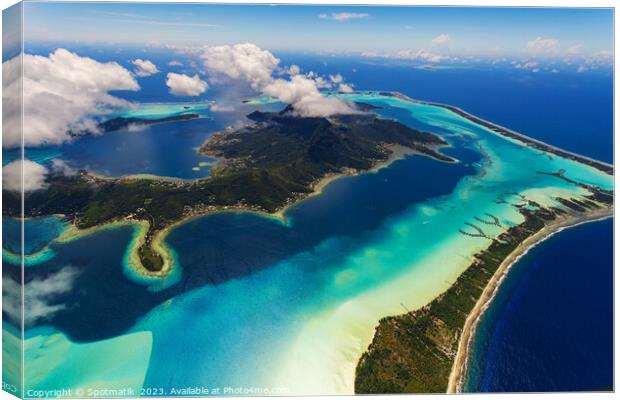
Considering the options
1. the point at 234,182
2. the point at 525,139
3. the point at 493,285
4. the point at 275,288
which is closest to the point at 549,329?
the point at 493,285

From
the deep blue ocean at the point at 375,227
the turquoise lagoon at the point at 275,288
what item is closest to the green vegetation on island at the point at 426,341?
the turquoise lagoon at the point at 275,288

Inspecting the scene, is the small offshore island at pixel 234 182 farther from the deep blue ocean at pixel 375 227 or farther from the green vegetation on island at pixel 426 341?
the green vegetation on island at pixel 426 341

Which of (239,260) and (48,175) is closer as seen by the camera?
(239,260)

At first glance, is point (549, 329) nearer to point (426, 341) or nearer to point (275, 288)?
point (426, 341)

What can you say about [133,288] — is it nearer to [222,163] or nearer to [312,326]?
[312,326]

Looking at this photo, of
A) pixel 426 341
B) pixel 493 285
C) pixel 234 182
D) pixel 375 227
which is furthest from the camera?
pixel 234 182

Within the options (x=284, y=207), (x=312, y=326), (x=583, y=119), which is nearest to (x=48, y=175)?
Result: (x=284, y=207)

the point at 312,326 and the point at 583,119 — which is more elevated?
the point at 583,119
